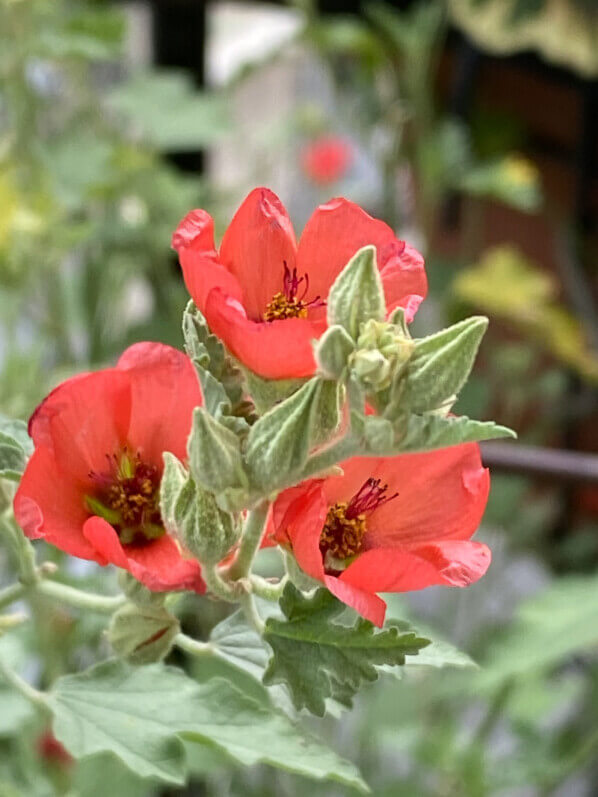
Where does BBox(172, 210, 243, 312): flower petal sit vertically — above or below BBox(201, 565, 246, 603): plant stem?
above

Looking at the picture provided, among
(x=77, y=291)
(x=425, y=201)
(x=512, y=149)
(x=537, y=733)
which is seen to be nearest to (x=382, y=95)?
(x=425, y=201)

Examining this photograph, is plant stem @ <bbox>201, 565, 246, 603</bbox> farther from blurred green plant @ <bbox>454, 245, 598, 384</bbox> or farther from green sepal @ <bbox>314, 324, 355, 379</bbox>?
blurred green plant @ <bbox>454, 245, 598, 384</bbox>

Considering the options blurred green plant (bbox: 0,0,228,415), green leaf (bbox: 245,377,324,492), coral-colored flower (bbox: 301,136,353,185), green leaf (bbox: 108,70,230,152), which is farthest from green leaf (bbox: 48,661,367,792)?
coral-colored flower (bbox: 301,136,353,185)

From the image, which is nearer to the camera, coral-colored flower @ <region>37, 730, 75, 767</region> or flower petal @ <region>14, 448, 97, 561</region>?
flower petal @ <region>14, 448, 97, 561</region>

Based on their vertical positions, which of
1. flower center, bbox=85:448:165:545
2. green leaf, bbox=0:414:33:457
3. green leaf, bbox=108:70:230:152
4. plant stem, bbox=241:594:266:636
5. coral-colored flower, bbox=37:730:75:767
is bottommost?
coral-colored flower, bbox=37:730:75:767

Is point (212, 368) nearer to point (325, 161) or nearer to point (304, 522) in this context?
point (304, 522)

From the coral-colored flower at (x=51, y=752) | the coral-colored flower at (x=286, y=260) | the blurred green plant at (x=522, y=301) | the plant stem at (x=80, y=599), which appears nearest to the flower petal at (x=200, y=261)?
the coral-colored flower at (x=286, y=260)

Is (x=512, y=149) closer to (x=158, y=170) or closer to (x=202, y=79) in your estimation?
(x=202, y=79)
